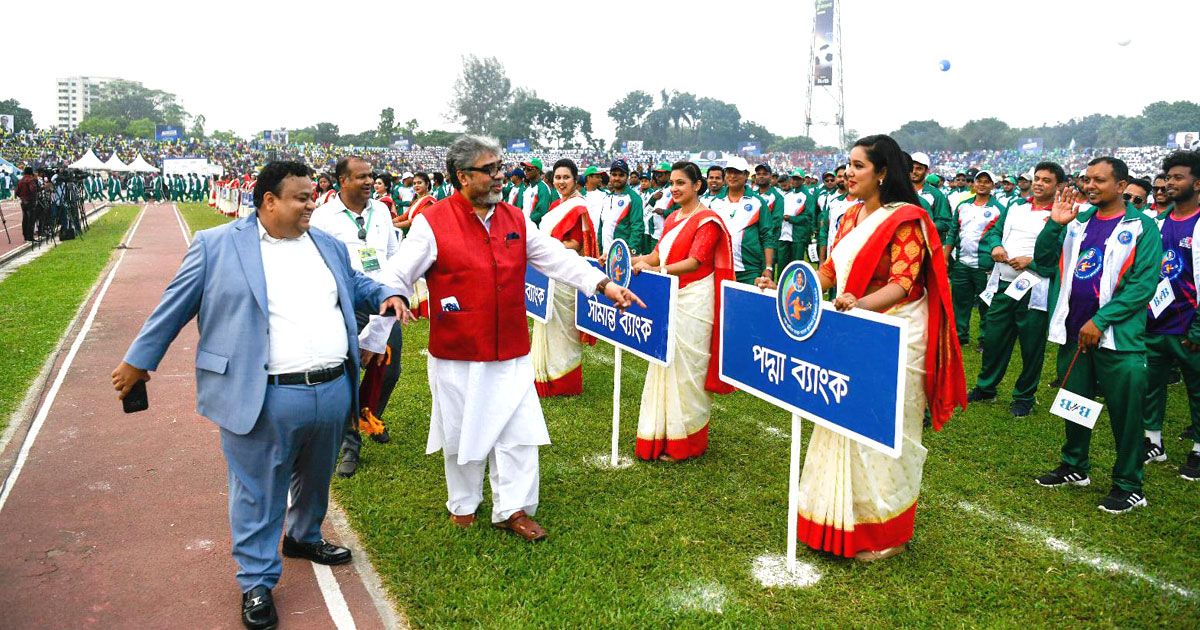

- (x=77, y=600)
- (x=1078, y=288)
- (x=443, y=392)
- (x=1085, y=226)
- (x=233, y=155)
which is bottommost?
(x=77, y=600)

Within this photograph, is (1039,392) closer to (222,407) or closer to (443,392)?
(443,392)

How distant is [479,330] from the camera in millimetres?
3912

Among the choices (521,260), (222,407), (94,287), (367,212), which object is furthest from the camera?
(94,287)

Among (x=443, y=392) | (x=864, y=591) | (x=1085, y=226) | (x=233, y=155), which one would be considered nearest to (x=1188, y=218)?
(x=1085, y=226)

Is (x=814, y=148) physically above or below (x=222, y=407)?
above

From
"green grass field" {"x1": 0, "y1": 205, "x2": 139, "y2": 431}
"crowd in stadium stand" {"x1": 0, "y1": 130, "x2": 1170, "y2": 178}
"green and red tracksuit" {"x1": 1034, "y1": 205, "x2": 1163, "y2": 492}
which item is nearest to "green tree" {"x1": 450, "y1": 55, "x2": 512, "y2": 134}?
"crowd in stadium stand" {"x1": 0, "y1": 130, "x2": 1170, "y2": 178}

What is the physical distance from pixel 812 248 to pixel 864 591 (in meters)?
10.7

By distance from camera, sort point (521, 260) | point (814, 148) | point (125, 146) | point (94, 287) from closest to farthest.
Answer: point (521, 260) < point (94, 287) < point (125, 146) < point (814, 148)

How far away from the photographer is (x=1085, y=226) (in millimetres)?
4750

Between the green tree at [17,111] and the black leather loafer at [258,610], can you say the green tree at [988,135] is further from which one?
the green tree at [17,111]

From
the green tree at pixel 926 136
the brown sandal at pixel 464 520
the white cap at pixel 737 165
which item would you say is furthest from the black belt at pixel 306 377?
the green tree at pixel 926 136

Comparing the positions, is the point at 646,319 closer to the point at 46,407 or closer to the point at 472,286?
the point at 472,286

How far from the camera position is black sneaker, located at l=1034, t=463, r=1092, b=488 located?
482 centimetres

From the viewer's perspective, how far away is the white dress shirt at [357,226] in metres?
5.17
